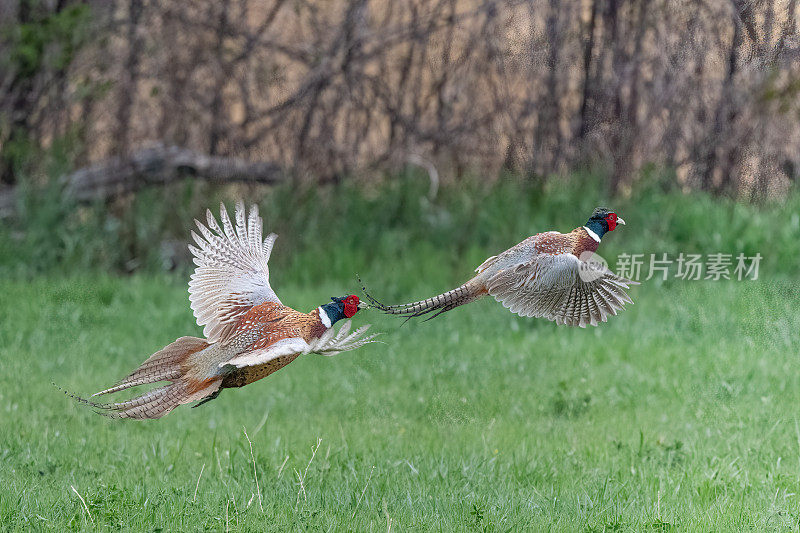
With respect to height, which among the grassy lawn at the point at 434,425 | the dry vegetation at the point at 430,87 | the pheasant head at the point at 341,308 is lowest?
the grassy lawn at the point at 434,425

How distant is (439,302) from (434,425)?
12.1ft

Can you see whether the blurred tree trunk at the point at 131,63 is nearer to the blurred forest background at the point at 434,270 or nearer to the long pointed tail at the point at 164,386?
the blurred forest background at the point at 434,270

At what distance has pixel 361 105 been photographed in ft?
27.1

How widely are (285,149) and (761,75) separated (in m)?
4.43

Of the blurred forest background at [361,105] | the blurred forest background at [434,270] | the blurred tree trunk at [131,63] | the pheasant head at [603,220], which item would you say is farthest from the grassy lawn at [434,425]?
the blurred tree trunk at [131,63]

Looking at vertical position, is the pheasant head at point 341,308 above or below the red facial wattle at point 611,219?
below

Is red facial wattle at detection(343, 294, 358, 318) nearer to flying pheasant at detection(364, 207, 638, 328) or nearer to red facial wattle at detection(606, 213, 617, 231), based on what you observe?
flying pheasant at detection(364, 207, 638, 328)

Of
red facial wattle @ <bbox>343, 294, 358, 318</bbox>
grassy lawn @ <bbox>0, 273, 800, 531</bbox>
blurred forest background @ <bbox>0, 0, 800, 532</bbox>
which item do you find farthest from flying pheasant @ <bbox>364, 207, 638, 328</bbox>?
grassy lawn @ <bbox>0, 273, 800, 531</bbox>

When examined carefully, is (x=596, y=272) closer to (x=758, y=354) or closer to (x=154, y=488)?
(x=154, y=488)

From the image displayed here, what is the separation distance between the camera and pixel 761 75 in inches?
101

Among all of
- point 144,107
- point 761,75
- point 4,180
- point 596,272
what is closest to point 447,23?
point 761,75

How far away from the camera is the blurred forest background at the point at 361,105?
8.93ft

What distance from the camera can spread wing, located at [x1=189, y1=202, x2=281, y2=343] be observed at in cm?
187

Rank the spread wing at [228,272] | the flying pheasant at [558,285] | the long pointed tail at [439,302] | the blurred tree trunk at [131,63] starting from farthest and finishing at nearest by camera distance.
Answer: the blurred tree trunk at [131,63]
the spread wing at [228,272]
the flying pheasant at [558,285]
the long pointed tail at [439,302]
